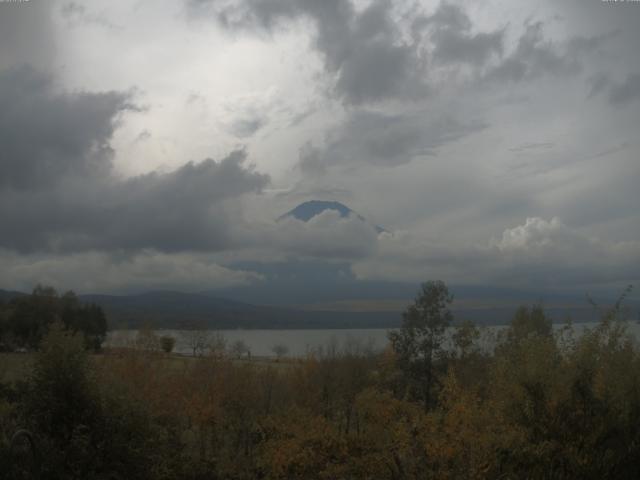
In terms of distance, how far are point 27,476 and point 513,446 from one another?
10555 millimetres

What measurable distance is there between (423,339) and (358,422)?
557 cm

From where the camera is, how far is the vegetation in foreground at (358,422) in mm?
14242

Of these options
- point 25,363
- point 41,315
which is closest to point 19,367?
point 25,363

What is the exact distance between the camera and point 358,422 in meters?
33.8

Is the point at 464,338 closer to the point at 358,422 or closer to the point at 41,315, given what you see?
the point at 358,422

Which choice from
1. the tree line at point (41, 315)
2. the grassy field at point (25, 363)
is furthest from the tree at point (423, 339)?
the tree line at point (41, 315)

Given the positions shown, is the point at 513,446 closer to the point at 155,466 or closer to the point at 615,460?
the point at 615,460

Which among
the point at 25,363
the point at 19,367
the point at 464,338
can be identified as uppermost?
the point at 464,338

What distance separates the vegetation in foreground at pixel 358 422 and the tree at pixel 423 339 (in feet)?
5.26

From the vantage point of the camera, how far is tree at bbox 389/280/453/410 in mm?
34656

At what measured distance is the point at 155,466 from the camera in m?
19.8

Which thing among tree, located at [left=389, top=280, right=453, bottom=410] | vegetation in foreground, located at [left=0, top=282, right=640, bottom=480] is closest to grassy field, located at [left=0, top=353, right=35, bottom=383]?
vegetation in foreground, located at [left=0, top=282, right=640, bottom=480]

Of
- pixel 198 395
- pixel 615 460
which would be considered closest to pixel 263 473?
pixel 198 395

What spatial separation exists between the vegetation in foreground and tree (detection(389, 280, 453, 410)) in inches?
63.2
